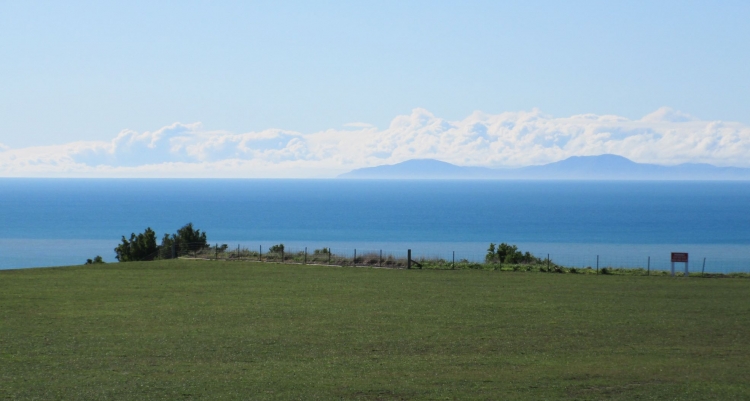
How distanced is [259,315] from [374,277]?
530 inches

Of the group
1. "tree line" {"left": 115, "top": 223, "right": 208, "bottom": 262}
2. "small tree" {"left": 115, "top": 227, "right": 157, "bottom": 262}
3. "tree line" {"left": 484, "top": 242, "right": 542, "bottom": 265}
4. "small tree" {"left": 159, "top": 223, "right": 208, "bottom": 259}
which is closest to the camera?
"tree line" {"left": 484, "top": 242, "right": 542, "bottom": 265}

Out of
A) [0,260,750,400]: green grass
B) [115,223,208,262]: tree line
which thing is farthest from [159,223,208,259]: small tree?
[0,260,750,400]: green grass

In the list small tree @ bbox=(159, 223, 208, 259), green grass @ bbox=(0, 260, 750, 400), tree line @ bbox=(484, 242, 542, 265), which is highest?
small tree @ bbox=(159, 223, 208, 259)

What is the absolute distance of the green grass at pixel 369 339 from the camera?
15852mm

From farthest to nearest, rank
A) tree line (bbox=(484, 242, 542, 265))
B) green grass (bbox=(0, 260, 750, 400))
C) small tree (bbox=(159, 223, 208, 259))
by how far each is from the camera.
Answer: small tree (bbox=(159, 223, 208, 259))
tree line (bbox=(484, 242, 542, 265))
green grass (bbox=(0, 260, 750, 400))

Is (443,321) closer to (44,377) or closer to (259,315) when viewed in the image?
(259,315)

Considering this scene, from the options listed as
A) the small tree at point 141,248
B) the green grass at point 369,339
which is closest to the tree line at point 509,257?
the green grass at point 369,339

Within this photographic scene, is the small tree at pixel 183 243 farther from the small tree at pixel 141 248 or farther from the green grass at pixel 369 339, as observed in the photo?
the green grass at pixel 369 339

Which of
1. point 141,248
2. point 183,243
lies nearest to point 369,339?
point 183,243

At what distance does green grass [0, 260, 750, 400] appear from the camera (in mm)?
15852

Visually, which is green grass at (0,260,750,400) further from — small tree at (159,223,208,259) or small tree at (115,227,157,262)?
small tree at (115,227,157,262)

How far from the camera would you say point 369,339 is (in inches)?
837

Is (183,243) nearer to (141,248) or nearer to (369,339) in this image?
(141,248)

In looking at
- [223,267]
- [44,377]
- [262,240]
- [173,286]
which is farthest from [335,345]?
[262,240]
